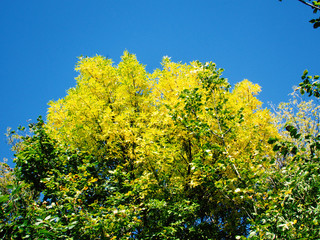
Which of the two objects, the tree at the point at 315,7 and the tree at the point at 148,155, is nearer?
the tree at the point at 315,7

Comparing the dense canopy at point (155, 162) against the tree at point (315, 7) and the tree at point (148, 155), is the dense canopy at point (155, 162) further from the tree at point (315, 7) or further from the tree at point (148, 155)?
the tree at point (315, 7)

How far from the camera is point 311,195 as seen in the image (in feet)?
9.64

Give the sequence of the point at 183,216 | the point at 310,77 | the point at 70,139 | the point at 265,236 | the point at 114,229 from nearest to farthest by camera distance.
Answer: the point at 310,77
the point at 265,236
the point at 114,229
the point at 183,216
the point at 70,139

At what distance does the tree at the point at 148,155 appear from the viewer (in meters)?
4.48

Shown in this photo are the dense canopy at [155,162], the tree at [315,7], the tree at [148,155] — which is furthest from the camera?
the tree at [148,155]

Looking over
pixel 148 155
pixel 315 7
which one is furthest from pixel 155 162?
pixel 315 7

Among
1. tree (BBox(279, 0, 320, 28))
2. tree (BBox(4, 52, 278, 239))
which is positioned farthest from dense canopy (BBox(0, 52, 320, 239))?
tree (BBox(279, 0, 320, 28))

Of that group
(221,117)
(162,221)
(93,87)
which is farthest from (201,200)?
(93,87)

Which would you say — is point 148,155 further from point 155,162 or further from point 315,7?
point 315,7

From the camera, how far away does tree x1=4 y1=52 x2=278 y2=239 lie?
4.48 m

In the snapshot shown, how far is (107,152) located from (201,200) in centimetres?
370

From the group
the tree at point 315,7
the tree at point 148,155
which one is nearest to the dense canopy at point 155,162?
the tree at point 148,155

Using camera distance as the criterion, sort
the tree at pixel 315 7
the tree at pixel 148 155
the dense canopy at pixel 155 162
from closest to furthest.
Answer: the tree at pixel 315 7
the dense canopy at pixel 155 162
the tree at pixel 148 155

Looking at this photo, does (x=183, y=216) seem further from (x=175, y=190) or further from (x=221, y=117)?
(x=221, y=117)
